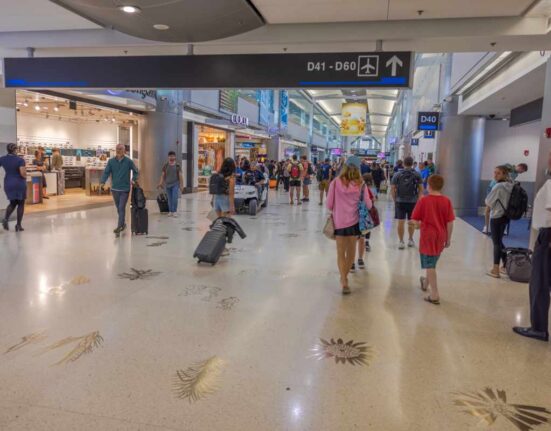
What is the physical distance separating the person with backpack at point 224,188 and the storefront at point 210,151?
15626mm

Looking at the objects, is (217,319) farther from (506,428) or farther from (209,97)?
(209,97)

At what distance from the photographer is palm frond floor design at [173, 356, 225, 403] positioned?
2.80m

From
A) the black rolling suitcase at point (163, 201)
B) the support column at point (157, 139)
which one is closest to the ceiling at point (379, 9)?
the black rolling suitcase at point (163, 201)

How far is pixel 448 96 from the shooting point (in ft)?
43.5

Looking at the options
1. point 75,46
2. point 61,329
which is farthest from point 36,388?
point 75,46

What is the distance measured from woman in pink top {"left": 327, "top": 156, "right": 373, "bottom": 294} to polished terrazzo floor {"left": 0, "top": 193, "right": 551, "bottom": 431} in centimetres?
43

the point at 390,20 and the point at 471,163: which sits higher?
the point at 390,20

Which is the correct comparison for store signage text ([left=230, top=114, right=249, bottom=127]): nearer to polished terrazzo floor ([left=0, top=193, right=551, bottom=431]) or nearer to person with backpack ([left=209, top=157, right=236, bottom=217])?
person with backpack ([left=209, top=157, right=236, bottom=217])

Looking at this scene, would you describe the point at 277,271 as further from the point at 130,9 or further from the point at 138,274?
the point at 130,9

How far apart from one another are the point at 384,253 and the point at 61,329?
519cm

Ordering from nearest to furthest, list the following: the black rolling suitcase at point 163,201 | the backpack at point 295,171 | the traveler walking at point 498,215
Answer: the traveler walking at point 498,215 → the black rolling suitcase at point 163,201 → the backpack at point 295,171

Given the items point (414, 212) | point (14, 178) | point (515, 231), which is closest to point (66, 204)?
point (14, 178)

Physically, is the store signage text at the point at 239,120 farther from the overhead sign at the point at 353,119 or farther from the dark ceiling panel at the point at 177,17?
the dark ceiling panel at the point at 177,17

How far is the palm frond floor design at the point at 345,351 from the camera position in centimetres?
336
